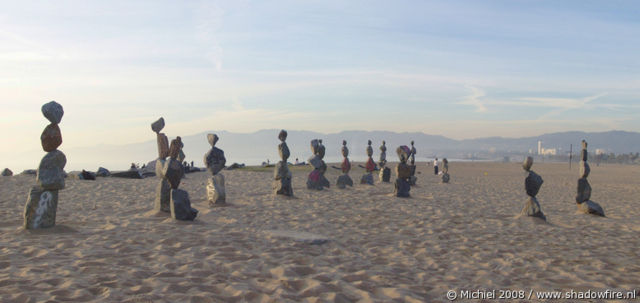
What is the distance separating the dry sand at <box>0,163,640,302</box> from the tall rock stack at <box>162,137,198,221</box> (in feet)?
0.88

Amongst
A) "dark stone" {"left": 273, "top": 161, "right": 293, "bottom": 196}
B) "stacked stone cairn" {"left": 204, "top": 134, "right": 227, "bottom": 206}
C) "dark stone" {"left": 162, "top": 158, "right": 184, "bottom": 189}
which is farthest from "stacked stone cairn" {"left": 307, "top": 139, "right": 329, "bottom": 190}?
"dark stone" {"left": 162, "top": 158, "right": 184, "bottom": 189}

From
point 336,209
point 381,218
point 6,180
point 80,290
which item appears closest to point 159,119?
point 336,209

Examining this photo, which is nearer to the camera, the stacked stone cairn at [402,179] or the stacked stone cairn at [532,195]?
the stacked stone cairn at [532,195]

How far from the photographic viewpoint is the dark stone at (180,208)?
30.3ft

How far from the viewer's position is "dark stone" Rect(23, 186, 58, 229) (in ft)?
25.7

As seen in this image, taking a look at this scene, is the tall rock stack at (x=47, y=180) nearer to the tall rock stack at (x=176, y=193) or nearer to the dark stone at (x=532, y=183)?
the tall rock stack at (x=176, y=193)

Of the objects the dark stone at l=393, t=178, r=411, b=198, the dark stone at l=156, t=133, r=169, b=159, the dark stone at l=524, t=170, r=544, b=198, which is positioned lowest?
the dark stone at l=393, t=178, r=411, b=198

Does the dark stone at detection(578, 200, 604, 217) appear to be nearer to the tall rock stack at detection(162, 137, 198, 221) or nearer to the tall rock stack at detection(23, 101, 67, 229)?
the tall rock stack at detection(162, 137, 198, 221)

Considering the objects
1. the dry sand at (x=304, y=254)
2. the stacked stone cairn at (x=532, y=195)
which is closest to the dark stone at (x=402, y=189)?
the dry sand at (x=304, y=254)

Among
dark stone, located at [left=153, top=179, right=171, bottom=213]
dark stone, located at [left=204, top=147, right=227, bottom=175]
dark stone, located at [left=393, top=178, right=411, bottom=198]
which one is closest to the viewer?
dark stone, located at [left=153, top=179, right=171, bottom=213]

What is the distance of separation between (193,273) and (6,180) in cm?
1843

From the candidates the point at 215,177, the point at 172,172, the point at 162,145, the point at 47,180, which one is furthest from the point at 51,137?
the point at 215,177

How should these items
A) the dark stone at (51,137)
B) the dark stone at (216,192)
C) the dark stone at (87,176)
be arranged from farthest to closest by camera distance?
the dark stone at (87,176)
the dark stone at (216,192)
the dark stone at (51,137)

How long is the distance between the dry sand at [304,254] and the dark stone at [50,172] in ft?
2.74
